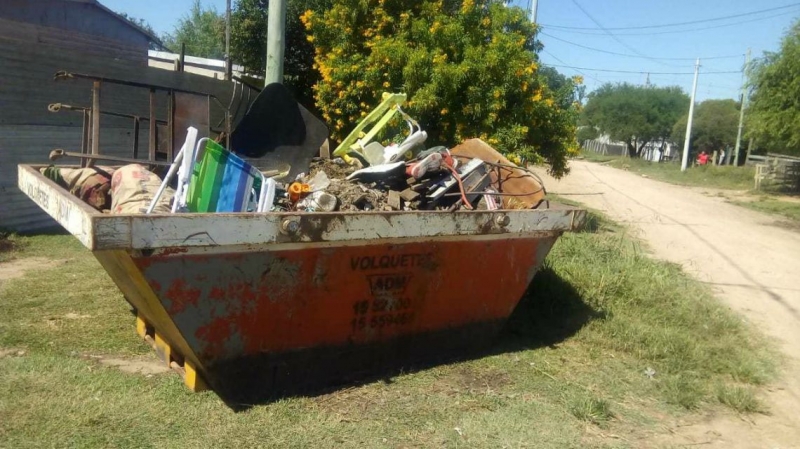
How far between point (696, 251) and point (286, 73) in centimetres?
804

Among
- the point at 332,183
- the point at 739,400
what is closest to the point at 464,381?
the point at 332,183

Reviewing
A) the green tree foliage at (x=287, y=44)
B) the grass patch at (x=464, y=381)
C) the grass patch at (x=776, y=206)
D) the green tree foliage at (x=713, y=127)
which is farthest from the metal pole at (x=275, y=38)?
the green tree foliage at (x=713, y=127)

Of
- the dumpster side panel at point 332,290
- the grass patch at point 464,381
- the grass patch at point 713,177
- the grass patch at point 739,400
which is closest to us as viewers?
the dumpster side panel at point 332,290

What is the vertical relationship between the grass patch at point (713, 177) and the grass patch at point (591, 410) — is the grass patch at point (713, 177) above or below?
above

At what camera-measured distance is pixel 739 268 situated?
8.45 metres

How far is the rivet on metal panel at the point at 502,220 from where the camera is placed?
13.4 feet

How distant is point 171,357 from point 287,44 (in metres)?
10.1

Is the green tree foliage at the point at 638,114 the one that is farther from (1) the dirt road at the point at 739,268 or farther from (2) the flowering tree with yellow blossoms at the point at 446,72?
(2) the flowering tree with yellow blossoms at the point at 446,72

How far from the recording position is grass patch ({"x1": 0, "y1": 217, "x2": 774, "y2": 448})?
10.8 ft

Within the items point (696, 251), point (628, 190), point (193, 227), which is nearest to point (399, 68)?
point (696, 251)

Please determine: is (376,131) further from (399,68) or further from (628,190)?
(628,190)

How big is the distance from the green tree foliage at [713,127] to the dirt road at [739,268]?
3324 cm

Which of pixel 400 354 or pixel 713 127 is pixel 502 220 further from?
pixel 713 127

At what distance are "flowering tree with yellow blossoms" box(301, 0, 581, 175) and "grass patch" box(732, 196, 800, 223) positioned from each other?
954 centimetres
